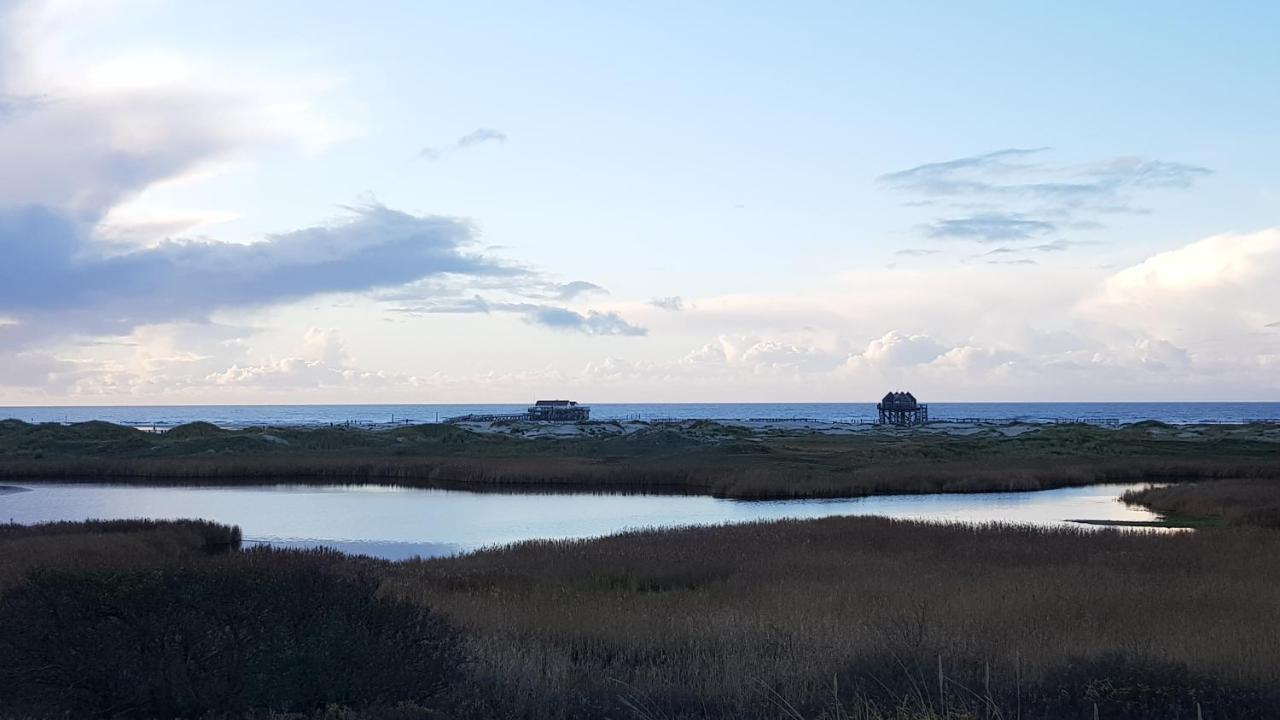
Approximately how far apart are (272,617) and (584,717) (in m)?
2.91

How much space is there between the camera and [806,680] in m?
10.5

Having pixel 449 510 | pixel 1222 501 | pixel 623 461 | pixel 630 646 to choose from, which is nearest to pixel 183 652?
pixel 630 646

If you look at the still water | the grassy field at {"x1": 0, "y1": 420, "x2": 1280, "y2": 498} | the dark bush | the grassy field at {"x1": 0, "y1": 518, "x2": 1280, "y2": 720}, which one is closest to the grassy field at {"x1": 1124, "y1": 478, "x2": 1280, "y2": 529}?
the still water

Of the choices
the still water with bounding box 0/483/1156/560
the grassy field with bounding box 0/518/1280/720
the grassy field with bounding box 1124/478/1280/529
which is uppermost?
the grassy field with bounding box 0/518/1280/720

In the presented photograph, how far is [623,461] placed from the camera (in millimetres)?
65188

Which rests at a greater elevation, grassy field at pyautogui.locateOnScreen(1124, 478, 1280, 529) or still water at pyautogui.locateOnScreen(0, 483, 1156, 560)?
grassy field at pyautogui.locateOnScreen(1124, 478, 1280, 529)

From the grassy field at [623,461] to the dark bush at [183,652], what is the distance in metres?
38.8

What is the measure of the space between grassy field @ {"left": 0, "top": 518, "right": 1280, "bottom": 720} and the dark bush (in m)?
0.02

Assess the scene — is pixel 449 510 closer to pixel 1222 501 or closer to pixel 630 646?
pixel 1222 501

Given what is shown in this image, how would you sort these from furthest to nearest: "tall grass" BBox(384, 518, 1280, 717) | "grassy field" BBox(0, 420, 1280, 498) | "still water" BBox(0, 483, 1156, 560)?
"grassy field" BBox(0, 420, 1280, 498) → "still water" BBox(0, 483, 1156, 560) → "tall grass" BBox(384, 518, 1280, 717)

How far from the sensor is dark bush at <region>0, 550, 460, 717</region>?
908 centimetres

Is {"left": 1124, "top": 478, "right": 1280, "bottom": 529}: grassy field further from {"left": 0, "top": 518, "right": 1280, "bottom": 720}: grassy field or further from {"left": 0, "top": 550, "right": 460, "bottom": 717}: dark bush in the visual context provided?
{"left": 0, "top": 550, "right": 460, "bottom": 717}: dark bush

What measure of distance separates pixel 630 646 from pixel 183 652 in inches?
222

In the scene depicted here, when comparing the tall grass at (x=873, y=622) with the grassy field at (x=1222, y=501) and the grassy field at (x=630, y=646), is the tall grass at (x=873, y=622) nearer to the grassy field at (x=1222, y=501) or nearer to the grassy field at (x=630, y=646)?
the grassy field at (x=630, y=646)
